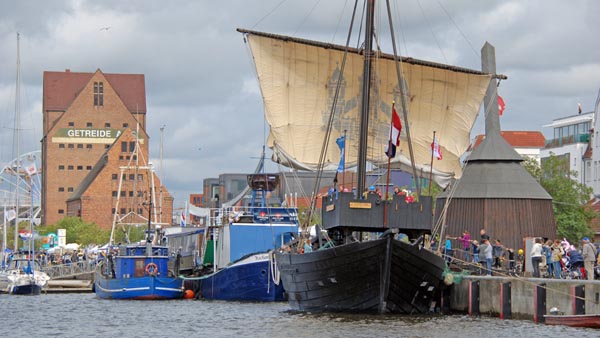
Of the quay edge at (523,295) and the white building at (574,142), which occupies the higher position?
the white building at (574,142)

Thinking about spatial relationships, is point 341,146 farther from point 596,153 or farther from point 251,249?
point 596,153

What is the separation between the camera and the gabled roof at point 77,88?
580 feet

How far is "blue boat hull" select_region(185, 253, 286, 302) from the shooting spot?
54500mm

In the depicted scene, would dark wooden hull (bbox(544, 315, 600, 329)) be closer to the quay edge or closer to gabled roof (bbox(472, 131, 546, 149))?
the quay edge

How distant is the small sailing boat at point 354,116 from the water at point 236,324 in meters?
1.35

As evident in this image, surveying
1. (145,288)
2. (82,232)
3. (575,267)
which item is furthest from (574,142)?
(575,267)

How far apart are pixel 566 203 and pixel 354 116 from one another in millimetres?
29831

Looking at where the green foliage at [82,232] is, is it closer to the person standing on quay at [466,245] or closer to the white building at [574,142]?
the white building at [574,142]

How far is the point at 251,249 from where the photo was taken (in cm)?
5750

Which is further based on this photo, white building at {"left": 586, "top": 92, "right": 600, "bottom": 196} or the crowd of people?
white building at {"left": 586, "top": 92, "right": 600, "bottom": 196}

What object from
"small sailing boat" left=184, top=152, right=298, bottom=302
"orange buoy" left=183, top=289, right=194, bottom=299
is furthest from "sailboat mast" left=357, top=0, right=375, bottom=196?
"orange buoy" left=183, top=289, right=194, bottom=299

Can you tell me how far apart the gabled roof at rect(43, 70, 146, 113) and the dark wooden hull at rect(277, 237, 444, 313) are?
5352 inches

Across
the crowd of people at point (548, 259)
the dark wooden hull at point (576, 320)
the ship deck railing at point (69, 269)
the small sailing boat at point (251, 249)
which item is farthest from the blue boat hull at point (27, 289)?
the dark wooden hull at point (576, 320)

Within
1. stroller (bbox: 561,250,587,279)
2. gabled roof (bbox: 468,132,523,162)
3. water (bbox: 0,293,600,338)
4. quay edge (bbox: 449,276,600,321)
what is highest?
gabled roof (bbox: 468,132,523,162)
